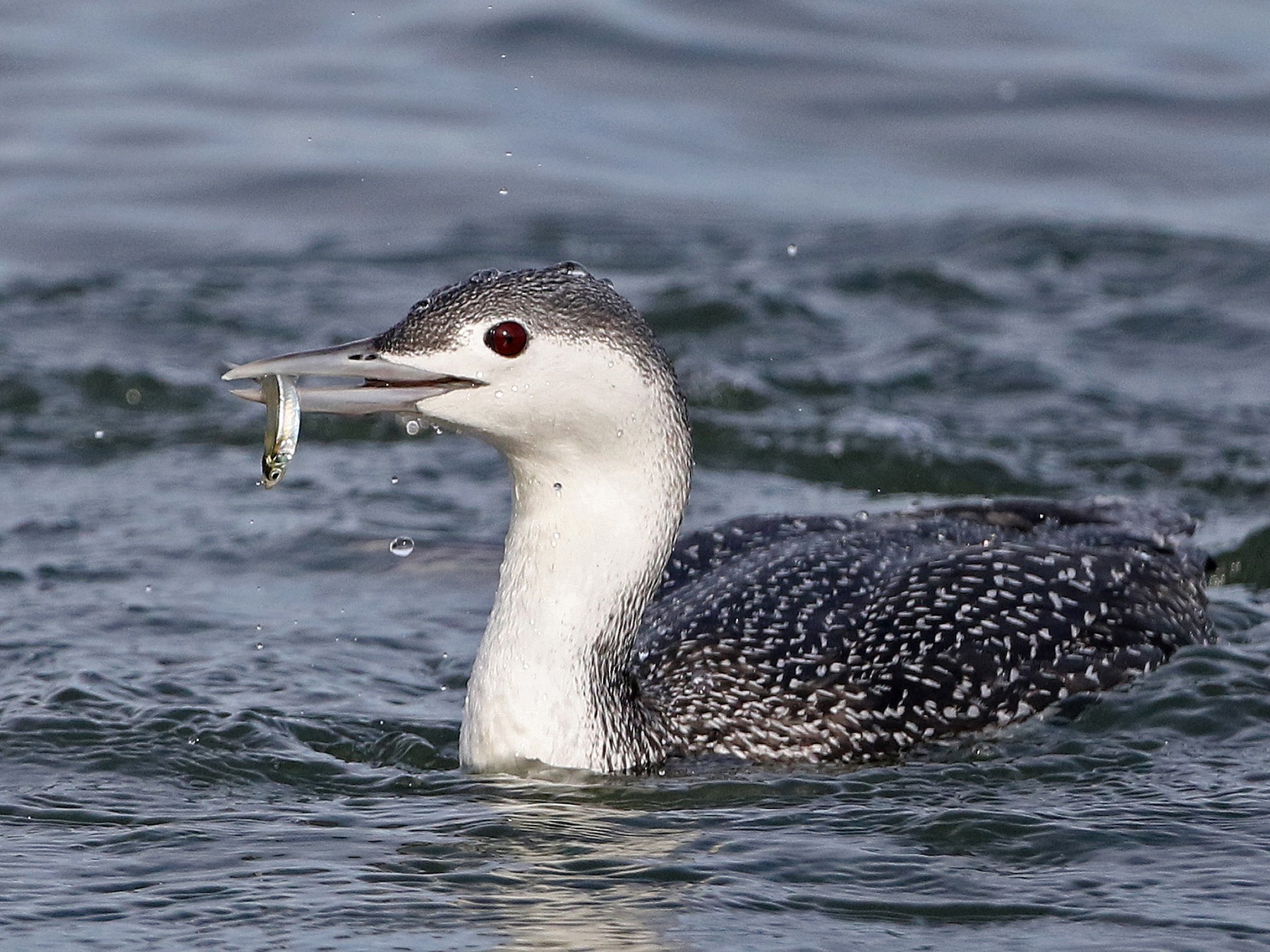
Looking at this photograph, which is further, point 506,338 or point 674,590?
point 674,590

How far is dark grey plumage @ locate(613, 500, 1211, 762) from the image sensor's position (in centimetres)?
590

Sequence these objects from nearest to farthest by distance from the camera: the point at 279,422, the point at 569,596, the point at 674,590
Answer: the point at 279,422, the point at 569,596, the point at 674,590

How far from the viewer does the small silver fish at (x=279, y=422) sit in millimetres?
5125

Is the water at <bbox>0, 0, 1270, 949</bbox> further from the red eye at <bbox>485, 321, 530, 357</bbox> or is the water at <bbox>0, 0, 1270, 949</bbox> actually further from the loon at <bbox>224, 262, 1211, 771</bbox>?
the red eye at <bbox>485, 321, 530, 357</bbox>

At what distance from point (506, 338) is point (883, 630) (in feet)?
5.34

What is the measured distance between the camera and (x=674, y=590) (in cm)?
686

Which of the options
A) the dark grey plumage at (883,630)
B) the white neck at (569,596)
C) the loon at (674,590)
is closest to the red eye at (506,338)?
the loon at (674,590)

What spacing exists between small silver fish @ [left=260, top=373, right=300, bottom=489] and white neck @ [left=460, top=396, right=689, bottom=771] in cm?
57

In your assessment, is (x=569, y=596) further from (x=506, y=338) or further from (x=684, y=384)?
(x=684, y=384)

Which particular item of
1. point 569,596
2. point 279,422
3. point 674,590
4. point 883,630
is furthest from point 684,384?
point 279,422

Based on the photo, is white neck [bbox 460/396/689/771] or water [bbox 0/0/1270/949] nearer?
water [bbox 0/0/1270/949]

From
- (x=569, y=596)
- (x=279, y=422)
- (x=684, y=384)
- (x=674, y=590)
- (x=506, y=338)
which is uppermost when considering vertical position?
(x=506, y=338)

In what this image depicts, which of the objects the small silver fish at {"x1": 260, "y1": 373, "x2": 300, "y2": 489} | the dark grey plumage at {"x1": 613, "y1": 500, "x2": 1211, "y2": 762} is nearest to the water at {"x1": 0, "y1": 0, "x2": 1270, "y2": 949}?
the dark grey plumage at {"x1": 613, "y1": 500, "x2": 1211, "y2": 762}

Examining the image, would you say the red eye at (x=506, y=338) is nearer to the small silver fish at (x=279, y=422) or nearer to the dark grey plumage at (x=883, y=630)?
the small silver fish at (x=279, y=422)
